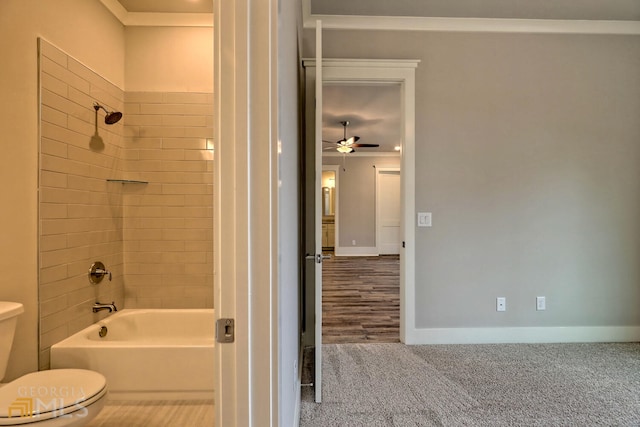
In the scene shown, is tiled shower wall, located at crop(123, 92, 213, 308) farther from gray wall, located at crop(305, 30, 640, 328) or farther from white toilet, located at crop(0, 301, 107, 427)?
gray wall, located at crop(305, 30, 640, 328)

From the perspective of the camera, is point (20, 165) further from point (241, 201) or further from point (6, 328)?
point (241, 201)

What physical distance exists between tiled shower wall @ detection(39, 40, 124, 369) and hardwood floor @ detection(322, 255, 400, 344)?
1887mm

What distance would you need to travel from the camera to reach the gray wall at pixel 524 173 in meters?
2.75

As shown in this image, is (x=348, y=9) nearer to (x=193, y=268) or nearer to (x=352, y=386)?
(x=193, y=268)

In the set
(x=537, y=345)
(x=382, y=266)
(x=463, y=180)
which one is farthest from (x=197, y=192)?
(x=382, y=266)

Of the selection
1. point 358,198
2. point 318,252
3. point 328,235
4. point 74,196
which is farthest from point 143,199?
point 328,235

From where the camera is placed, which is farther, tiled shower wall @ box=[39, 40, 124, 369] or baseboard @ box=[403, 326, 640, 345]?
baseboard @ box=[403, 326, 640, 345]

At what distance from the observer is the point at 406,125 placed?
2719 mm

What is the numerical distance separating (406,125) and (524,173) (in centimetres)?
113

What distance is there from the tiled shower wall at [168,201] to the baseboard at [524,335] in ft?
6.17

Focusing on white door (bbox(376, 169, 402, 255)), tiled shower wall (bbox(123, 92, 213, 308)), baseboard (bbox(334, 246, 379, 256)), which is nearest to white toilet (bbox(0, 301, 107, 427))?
tiled shower wall (bbox(123, 92, 213, 308))

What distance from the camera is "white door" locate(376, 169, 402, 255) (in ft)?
26.3

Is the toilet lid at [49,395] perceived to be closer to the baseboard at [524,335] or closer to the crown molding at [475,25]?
the baseboard at [524,335]

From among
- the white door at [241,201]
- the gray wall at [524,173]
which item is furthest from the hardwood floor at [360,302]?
the white door at [241,201]
